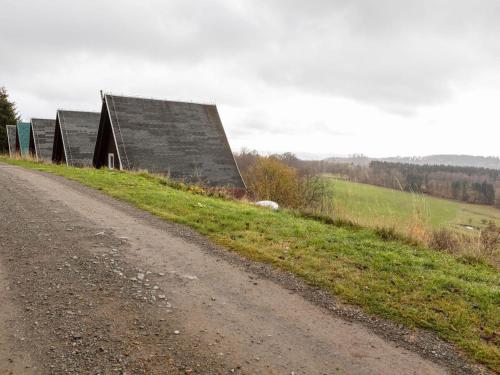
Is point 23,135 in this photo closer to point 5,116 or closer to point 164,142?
point 5,116

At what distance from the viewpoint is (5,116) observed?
133 ft

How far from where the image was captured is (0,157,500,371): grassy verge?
4.25 metres

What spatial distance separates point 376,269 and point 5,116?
1825 inches

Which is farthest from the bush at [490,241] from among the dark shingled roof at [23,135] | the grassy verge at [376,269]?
the dark shingled roof at [23,135]

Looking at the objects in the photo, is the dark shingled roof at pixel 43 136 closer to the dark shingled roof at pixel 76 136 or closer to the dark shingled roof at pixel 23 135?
the dark shingled roof at pixel 76 136

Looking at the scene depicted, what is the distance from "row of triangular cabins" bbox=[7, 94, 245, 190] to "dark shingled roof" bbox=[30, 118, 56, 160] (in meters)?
6.15

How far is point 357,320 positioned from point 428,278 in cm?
181

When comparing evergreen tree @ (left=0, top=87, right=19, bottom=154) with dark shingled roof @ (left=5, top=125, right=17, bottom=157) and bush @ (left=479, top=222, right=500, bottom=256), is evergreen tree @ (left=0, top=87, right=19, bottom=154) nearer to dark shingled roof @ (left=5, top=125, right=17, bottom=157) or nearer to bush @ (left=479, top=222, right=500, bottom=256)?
dark shingled roof @ (left=5, top=125, right=17, bottom=157)

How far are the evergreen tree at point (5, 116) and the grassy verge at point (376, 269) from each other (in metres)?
40.4

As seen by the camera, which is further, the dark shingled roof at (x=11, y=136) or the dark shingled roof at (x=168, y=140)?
the dark shingled roof at (x=11, y=136)

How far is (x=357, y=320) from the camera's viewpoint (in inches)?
167

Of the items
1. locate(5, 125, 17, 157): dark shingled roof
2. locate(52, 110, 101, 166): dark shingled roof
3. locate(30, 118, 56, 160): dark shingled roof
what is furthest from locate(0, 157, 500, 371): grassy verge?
locate(5, 125, 17, 157): dark shingled roof

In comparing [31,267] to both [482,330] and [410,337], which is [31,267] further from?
[482,330]

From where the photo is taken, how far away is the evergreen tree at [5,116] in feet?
133
